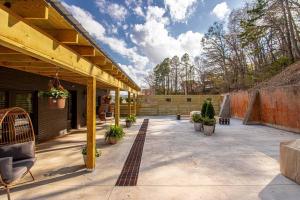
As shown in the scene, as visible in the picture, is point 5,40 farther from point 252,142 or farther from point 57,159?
point 252,142

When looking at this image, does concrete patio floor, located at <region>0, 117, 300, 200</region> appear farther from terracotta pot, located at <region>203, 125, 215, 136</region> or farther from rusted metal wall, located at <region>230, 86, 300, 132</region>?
rusted metal wall, located at <region>230, 86, 300, 132</region>

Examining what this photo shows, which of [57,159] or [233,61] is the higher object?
[233,61]

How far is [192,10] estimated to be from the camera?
46.1 ft

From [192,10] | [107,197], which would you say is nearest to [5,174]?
[107,197]

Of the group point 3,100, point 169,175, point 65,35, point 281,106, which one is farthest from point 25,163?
point 281,106

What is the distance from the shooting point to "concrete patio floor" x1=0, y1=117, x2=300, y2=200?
11.4 feet

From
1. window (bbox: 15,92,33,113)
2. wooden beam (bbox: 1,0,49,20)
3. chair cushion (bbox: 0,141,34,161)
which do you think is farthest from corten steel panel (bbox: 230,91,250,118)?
wooden beam (bbox: 1,0,49,20)

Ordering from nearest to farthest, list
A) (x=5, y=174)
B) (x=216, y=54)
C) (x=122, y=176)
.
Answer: (x=5, y=174) < (x=122, y=176) < (x=216, y=54)

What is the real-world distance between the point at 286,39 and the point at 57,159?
66.5 feet

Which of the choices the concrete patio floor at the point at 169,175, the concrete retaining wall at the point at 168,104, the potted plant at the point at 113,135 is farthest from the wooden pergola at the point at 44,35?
the concrete retaining wall at the point at 168,104

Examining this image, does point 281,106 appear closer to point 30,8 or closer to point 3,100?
point 3,100

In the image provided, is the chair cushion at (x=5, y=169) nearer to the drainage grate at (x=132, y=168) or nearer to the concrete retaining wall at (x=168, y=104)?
the drainage grate at (x=132, y=168)

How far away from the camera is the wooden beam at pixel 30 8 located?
2039 mm

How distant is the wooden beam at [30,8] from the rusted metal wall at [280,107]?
10.1 m
